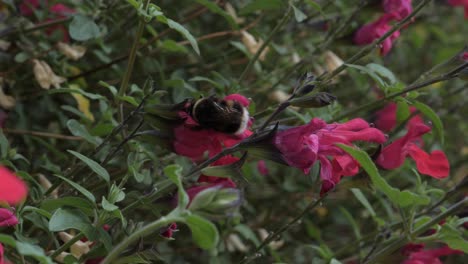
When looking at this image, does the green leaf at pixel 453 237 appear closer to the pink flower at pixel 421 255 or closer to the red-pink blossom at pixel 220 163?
the pink flower at pixel 421 255

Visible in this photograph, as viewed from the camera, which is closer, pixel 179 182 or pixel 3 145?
pixel 179 182

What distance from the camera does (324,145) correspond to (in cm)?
101

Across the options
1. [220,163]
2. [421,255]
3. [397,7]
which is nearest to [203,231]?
[220,163]

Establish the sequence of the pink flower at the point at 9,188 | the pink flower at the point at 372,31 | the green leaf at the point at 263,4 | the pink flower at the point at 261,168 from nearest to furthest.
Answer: the pink flower at the point at 9,188
the green leaf at the point at 263,4
the pink flower at the point at 372,31
the pink flower at the point at 261,168

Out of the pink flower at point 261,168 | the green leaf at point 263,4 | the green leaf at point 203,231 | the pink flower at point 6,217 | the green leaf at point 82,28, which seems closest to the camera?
the green leaf at point 203,231

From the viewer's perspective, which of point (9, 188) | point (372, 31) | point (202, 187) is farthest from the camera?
point (372, 31)

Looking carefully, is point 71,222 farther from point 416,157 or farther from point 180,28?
point 416,157

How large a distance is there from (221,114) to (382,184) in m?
0.24

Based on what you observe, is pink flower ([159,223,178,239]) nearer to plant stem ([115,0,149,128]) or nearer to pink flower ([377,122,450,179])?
plant stem ([115,0,149,128])

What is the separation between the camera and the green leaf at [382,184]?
0.87m

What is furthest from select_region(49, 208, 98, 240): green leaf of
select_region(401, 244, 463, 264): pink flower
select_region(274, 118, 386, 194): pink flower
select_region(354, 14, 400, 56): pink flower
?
select_region(354, 14, 400, 56): pink flower

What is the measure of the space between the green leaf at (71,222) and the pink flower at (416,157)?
483mm

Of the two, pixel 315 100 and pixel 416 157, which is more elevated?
pixel 315 100

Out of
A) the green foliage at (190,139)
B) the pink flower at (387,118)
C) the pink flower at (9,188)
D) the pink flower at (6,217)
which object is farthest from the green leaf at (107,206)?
the pink flower at (387,118)
